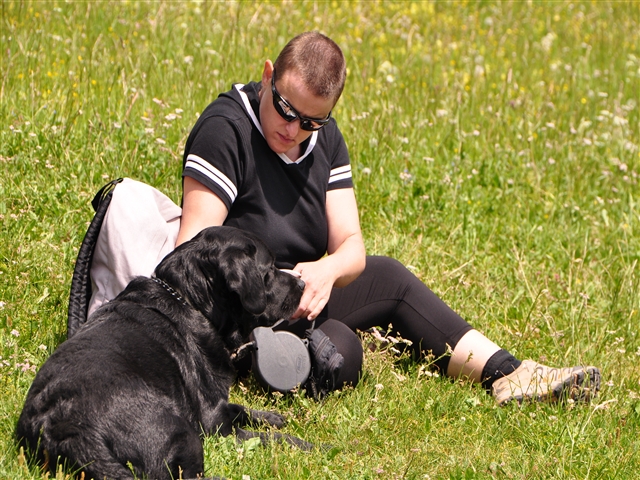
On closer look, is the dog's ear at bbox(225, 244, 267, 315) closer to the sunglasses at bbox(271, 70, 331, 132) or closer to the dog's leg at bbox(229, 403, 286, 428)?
the dog's leg at bbox(229, 403, 286, 428)

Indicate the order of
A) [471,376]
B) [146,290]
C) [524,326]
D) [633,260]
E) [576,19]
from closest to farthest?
1. [146,290]
2. [471,376]
3. [524,326]
4. [633,260]
5. [576,19]

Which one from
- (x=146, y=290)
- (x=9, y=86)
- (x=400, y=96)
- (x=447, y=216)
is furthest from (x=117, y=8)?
(x=146, y=290)

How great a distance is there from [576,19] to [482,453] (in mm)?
9118

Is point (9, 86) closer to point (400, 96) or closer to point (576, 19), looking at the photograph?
point (400, 96)

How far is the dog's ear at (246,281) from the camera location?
3.38 m

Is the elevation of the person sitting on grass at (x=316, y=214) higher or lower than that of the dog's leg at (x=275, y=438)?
higher

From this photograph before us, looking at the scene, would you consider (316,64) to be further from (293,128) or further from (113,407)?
(113,407)

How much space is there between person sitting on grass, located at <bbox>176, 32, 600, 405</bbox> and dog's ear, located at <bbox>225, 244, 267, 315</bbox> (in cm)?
32

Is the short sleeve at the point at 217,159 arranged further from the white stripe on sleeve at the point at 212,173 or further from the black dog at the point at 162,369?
the black dog at the point at 162,369

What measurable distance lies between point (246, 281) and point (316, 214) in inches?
30.1

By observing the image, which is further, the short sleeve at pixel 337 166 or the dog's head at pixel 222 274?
the short sleeve at pixel 337 166

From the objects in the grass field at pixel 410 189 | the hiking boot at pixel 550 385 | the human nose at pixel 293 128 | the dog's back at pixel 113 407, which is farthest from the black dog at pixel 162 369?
the hiking boot at pixel 550 385

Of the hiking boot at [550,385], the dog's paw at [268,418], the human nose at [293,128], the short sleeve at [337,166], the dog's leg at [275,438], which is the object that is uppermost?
the human nose at [293,128]

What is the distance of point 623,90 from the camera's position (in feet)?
28.2
